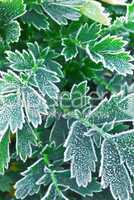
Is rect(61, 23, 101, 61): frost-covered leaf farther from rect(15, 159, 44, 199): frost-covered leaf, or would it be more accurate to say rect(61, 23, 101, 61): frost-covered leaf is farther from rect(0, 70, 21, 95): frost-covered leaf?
rect(15, 159, 44, 199): frost-covered leaf

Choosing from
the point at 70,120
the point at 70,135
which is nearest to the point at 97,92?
the point at 70,120

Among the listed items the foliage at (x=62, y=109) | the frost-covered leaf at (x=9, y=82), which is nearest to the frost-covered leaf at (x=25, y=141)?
the foliage at (x=62, y=109)

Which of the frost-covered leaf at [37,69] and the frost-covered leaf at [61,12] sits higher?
the frost-covered leaf at [61,12]

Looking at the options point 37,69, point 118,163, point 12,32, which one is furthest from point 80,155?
point 12,32

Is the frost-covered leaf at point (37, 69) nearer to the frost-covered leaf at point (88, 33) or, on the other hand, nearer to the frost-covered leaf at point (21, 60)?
the frost-covered leaf at point (21, 60)

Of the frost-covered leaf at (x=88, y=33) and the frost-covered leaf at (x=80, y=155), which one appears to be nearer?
the frost-covered leaf at (x=80, y=155)
